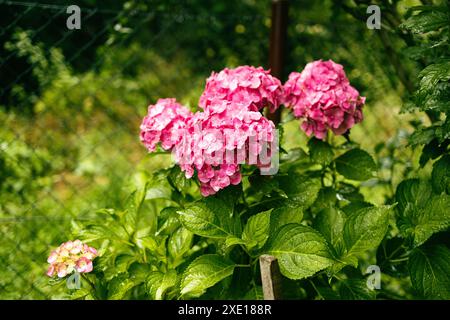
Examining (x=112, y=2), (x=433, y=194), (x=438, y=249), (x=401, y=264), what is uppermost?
(x=112, y=2)

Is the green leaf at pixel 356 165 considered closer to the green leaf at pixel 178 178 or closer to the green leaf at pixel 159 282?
the green leaf at pixel 178 178

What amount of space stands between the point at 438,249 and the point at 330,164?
43 centimetres

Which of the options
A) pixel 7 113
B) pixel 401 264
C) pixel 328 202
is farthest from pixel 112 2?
pixel 401 264

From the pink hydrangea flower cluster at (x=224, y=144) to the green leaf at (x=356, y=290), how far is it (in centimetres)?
43

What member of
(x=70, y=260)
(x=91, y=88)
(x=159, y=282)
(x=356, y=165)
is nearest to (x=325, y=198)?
(x=356, y=165)

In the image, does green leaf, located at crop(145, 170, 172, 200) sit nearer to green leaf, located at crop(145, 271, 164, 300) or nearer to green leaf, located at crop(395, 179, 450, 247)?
green leaf, located at crop(145, 271, 164, 300)

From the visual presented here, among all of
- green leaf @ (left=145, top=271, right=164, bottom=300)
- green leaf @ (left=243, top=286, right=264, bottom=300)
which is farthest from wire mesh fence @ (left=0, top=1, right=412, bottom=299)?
green leaf @ (left=243, top=286, right=264, bottom=300)

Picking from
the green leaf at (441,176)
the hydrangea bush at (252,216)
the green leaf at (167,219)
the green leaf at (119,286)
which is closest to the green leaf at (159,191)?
the hydrangea bush at (252,216)

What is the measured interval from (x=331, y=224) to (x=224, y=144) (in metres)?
0.43

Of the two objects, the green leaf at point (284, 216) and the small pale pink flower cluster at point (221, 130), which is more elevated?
the small pale pink flower cluster at point (221, 130)

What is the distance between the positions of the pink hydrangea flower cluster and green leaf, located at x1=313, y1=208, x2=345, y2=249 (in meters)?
0.27

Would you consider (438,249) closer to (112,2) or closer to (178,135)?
(178,135)

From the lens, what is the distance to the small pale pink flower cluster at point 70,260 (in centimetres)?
150
